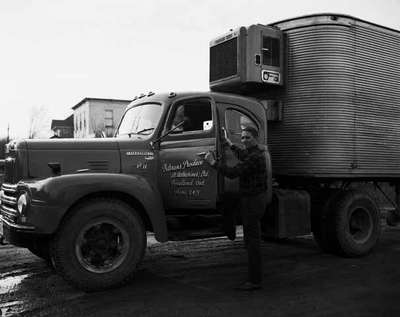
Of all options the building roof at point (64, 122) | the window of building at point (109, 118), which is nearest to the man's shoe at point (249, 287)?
the window of building at point (109, 118)

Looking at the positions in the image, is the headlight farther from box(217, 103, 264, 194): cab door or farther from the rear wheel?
the rear wheel

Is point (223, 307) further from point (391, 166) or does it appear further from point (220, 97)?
point (391, 166)

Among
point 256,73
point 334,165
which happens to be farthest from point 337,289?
point 256,73

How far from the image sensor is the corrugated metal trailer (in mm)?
7770

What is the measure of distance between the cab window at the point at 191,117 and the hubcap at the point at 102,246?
1.54 metres

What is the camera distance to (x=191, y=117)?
686cm

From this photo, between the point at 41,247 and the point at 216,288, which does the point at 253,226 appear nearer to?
the point at 216,288

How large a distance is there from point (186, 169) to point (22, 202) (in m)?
2.08

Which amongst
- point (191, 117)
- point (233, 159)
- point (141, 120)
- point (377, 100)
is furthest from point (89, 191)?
point (377, 100)

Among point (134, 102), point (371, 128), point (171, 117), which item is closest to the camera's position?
point (171, 117)

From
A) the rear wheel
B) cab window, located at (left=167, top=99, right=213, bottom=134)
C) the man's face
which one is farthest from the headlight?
the rear wheel

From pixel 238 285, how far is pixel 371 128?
370 cm

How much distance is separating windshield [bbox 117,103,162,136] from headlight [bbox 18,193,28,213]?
5.92 feet

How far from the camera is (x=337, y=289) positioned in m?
5.97
